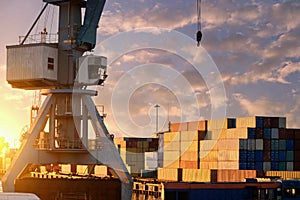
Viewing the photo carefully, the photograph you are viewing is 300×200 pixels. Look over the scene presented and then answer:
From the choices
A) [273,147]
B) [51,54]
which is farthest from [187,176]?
[51,54]

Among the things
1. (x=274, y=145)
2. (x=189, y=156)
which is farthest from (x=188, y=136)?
(x=274, y=145)

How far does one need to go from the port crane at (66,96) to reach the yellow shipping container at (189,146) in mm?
37908

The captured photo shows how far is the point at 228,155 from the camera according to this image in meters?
69.4

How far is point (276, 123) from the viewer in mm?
70875

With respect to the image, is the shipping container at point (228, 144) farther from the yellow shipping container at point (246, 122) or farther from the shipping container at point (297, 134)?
the shipping container at point (297, 134)

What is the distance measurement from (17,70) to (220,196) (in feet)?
68.7

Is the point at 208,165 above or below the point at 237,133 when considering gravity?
below

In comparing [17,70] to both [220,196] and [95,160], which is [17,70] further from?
[220,196]

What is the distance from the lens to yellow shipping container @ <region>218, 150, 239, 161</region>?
68.2 meters

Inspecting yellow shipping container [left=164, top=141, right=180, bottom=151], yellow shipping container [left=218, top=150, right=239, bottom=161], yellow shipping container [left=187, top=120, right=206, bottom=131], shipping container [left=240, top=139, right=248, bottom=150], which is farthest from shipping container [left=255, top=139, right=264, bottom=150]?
yellow shipping container [left=164, top=141, right=180, bottom=151]

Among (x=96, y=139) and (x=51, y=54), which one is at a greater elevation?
(x=51, y=54)

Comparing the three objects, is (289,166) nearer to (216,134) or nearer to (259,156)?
(259,156)

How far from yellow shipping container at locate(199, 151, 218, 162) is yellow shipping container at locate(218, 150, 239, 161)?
97 centimetres

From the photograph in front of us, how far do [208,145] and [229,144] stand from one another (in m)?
3.64
